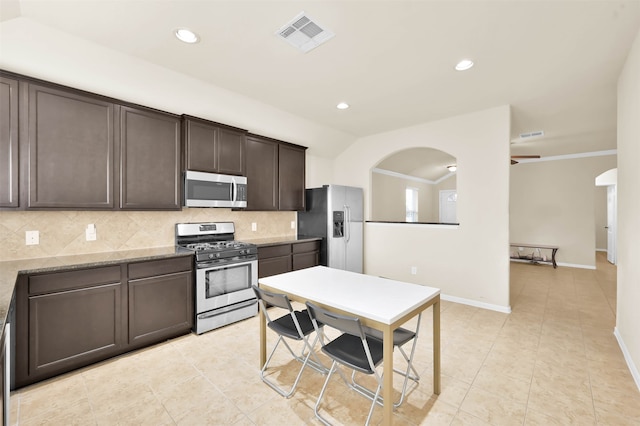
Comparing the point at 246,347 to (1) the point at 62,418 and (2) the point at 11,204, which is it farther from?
(2) the point at 11,204

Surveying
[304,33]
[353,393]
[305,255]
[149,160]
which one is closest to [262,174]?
[305,255]

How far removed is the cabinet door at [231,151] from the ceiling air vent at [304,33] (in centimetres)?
169

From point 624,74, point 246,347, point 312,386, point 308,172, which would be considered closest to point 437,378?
point 312,386

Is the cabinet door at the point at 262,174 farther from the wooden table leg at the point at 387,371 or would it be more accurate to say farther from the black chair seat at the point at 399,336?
the wooden table leg at the point at 387,371

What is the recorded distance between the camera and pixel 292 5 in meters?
1.99

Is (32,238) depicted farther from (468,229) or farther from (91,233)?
(468,229)

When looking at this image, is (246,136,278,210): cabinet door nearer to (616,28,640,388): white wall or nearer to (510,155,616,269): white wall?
(616,28,640,388): white wall

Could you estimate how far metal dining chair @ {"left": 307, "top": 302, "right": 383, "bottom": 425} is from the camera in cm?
160

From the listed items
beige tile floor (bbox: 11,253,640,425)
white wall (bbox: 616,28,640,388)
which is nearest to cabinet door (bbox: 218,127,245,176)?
beige tile floor (bbox: 11,253,640,425)

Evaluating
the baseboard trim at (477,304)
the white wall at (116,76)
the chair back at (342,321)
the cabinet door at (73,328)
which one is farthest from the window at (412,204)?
the cabinet door at (73,328)

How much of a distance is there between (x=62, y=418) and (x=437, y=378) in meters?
2.64

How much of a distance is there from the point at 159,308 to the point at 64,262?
905 millimetres

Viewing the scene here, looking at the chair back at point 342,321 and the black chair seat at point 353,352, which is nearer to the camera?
the chair back at point 342,321

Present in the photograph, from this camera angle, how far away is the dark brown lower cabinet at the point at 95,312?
86.4 inches
